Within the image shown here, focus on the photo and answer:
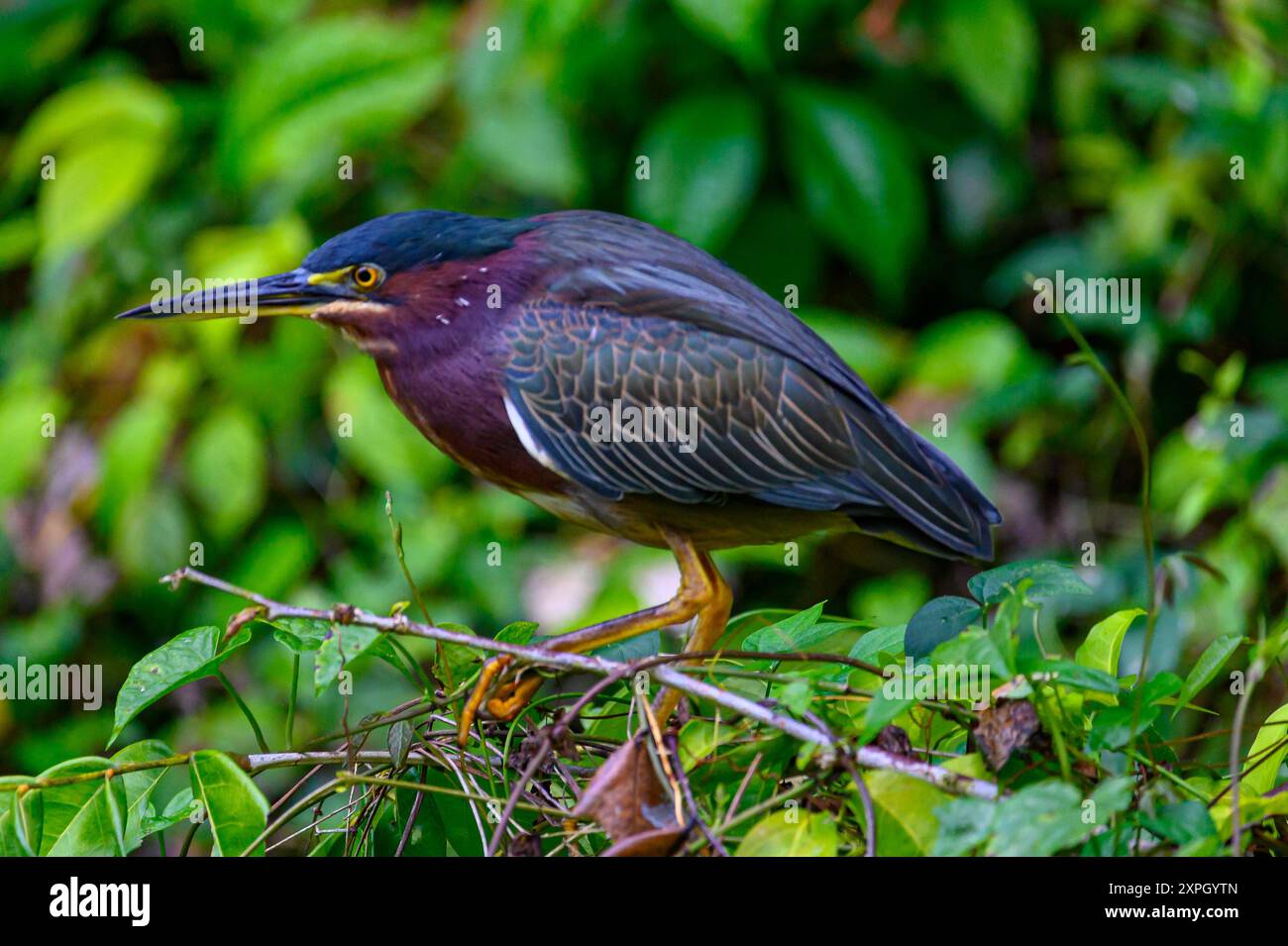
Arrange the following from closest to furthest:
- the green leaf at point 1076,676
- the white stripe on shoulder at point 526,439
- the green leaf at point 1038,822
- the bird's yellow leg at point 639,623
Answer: the green leaf at point 1038,822 < the green leaf at point 1076,676 < the bird's yellow leg at point 639,623 < the white stripe on shoulder at point 526,439

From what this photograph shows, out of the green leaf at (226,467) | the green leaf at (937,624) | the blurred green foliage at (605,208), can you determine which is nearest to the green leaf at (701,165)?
the blurred green foliage at (605,208)

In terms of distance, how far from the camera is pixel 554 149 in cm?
425

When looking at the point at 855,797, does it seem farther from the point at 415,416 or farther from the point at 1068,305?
the point at 1068,305

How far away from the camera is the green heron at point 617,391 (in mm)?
2232

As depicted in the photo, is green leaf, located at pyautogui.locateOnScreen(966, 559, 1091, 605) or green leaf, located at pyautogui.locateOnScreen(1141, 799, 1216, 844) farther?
green leaf, located at pyautogui.locateOnScreen(966, 559, 1091, 605)

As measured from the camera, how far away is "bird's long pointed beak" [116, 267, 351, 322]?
7.23 feet

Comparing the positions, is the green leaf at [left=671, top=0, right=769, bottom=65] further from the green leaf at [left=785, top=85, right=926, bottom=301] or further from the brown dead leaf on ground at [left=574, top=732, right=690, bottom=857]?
the brown dead leaf on ground at [left=574, top=732, right=690, bottom=857]

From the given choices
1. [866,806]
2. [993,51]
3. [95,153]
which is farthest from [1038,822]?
[95,153]

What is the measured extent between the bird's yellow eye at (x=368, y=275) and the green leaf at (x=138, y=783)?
894 millimetres

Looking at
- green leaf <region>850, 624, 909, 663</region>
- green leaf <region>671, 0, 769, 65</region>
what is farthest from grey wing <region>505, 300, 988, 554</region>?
green leaf <region>671, 0, 769, 65</region>

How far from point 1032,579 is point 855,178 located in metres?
2.87

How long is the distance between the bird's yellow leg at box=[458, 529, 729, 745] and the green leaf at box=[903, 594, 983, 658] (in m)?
0.53

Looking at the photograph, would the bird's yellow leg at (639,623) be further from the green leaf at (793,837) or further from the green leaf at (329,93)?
A: the green leaf at (329,93)
